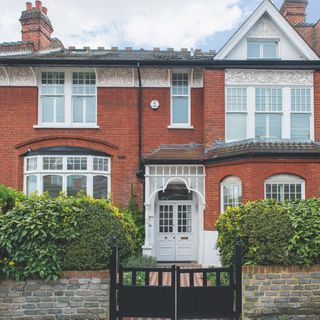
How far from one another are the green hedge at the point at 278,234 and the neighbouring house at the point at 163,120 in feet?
22.1

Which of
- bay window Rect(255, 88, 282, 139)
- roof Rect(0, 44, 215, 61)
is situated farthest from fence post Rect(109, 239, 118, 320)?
roof Rect(0, 44, 215, 61)

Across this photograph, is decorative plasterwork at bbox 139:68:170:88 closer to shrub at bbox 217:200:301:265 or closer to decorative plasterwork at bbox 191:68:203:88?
decorative plasterwork at bbox 191:68:203:88

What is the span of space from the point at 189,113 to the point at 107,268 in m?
10.4

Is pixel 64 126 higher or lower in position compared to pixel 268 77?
lower

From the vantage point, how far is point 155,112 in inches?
704

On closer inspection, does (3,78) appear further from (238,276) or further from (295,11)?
(295,11)

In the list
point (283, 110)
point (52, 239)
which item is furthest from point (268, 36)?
point (52, 239)

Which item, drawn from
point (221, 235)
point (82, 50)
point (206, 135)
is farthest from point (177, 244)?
point (82, 50)

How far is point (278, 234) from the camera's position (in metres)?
8.92

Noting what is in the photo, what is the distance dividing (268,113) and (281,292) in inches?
386

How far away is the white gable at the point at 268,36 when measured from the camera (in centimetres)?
1727

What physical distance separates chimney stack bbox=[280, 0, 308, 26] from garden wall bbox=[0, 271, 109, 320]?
62.4 feet

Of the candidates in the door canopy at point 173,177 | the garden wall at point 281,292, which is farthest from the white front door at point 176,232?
the garden wall at point 281,292

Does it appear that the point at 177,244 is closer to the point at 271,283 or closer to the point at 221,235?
the point at 221,235
